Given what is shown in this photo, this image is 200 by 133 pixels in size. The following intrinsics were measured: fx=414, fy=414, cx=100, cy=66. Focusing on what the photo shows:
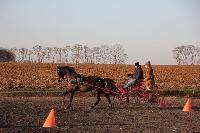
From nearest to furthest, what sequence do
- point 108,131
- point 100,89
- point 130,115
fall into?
point 108,131 < point 130,115 < point 100,89

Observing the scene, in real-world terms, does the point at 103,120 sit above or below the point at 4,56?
→ below

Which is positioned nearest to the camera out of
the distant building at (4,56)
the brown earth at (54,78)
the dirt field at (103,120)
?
the dirt field at (103,120)

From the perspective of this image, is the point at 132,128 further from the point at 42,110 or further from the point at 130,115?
the point at 42,110

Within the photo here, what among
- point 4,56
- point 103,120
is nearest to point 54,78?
point 103,120

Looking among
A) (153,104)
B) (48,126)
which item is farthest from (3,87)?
(48,126)

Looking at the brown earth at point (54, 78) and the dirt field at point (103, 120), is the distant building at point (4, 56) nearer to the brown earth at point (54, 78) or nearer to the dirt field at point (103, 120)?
the brown earth at point (54, 78)

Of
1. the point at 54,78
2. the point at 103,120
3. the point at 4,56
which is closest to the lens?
the point at 103,120

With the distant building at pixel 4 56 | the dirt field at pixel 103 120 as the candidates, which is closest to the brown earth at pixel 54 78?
the dirt field at pixel 103 120

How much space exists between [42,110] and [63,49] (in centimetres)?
16665

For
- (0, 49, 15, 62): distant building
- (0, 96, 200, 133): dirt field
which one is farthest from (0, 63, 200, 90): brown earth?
(0, 49, 15, 62): distant building

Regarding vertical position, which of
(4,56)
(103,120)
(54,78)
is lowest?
(103,120)

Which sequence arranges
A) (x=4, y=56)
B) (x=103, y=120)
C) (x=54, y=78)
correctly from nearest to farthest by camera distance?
(x=103, y=120)
(x=54, y=78)
(x=4, y=56)

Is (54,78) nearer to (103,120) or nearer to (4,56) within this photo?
(103,120)

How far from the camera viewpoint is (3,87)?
30.8 m
